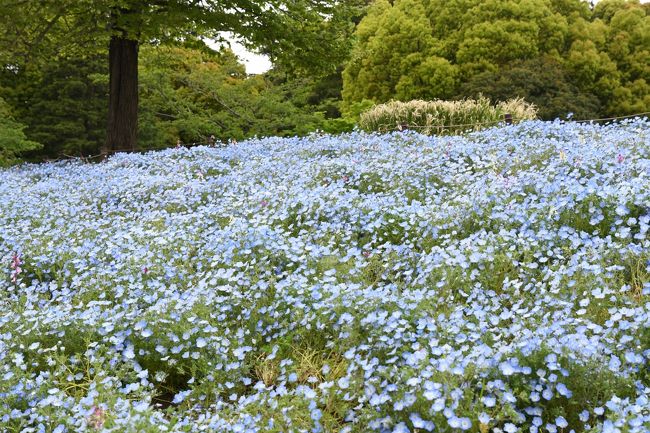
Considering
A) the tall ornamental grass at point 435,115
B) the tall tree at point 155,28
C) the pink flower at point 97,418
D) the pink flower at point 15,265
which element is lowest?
the pink flower at point 15,265

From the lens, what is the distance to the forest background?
2061 cm

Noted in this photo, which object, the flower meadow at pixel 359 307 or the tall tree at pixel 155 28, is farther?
the tall tree at pixel 155 28

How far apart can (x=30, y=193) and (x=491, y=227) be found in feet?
20.3

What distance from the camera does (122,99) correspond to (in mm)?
12617

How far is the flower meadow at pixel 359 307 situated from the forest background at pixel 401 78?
13.2m

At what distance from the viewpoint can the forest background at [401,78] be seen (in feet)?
67.6

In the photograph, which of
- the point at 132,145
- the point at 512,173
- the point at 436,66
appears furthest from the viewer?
the point at 436,66

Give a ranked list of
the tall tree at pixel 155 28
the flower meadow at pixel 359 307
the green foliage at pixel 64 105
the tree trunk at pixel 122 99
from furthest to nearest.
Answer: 1. the green foliage at pixel 64 105
2. the tree trunk at pixel 122 99
3. the tall tree at pixel 155 28
4. the flower meadow at pixel 359 307

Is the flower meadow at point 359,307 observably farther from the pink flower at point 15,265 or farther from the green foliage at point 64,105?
the green foliage at point 64,105

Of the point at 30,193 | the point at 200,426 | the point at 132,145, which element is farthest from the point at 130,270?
the point at 132,145

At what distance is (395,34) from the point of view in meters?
25.0

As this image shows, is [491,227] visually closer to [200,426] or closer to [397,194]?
[397,194]

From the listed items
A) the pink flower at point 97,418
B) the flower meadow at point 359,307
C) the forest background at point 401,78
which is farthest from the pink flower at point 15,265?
the forest background at point 401,78

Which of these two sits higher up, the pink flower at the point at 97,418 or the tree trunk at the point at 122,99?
the tree trunk at the point at 122,99
